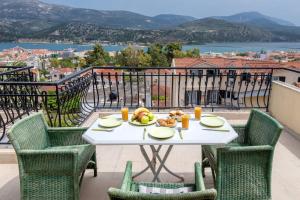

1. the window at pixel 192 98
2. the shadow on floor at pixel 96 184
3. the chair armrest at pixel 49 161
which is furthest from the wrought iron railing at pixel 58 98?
the window at pixel 192 98

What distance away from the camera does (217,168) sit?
2.31m

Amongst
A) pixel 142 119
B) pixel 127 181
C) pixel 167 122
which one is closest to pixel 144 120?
pixel 142 119

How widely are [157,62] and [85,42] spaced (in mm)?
79584

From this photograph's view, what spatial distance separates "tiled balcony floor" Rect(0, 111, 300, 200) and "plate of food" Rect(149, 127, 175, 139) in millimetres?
904

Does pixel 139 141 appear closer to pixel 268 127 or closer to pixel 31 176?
pixel 31 176

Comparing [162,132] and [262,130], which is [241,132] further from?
[162,132]

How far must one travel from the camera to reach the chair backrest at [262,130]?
7.52ft

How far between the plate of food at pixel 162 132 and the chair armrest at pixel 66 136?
0.92 metres

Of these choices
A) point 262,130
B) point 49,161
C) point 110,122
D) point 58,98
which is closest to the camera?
point 49,161

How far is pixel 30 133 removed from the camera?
2471 millimetres

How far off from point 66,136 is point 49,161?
0.67 m

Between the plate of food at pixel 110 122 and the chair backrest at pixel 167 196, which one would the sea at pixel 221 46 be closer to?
the plate of food at pixel 110 122

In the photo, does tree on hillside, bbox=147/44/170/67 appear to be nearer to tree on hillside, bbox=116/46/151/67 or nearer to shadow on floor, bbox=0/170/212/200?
Answer: tree on hillside, bbox=116/46/151/67

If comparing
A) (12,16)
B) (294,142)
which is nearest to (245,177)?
(294,142)
